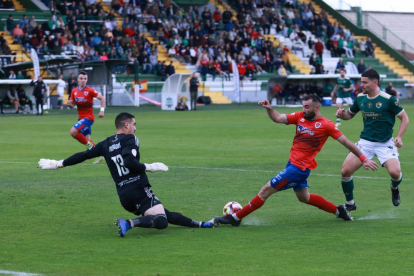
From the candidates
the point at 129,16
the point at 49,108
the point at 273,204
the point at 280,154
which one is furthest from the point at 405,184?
the point at 129,16

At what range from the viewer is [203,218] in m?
10.8

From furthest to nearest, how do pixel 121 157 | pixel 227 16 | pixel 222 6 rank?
pixel 222 6, pixel 227 16, pixel 121 157

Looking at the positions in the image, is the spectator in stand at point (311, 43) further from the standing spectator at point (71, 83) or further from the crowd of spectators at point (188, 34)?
the standing spectator at point (71, 83)

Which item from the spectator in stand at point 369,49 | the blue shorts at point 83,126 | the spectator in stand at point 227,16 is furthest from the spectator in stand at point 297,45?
the blue shorts at point 83,126

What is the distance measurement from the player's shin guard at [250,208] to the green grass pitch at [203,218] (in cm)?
18

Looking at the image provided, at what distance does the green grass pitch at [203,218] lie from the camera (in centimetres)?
778

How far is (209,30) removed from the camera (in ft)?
186

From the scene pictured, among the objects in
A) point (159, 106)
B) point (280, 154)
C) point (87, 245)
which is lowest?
point (159, 106)

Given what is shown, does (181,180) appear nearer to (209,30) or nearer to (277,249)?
(277,249)

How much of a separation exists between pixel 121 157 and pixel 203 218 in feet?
A: 6.30

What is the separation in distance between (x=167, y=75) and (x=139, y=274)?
43.3 m

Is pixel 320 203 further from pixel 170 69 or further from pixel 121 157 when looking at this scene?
pixel 170 69

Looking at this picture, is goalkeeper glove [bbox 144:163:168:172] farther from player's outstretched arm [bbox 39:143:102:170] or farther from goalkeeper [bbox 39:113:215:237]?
player's outstretched arm [bbox 39:143:102:170]

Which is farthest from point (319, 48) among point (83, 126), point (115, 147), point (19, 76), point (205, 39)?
point (115, 147)
